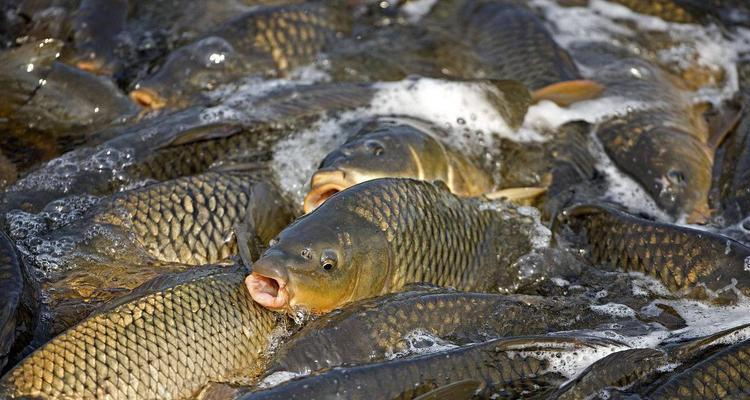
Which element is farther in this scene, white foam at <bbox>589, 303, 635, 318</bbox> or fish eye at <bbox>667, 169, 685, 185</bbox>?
fish eye at <bbox>667, 169, 685, 185</bbox>


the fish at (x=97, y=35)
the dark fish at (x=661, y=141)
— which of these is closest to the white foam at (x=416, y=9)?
the dark fish at (x=661, y=141)

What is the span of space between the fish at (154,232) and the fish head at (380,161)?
0.98ft

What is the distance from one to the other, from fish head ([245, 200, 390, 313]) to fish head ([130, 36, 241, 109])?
1.89m

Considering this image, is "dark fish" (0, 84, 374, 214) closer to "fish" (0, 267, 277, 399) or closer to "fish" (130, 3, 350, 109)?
"fish" (130, 3, 350, 109)

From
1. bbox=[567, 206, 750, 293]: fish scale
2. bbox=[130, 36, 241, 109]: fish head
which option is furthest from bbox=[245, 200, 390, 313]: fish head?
bbox=[130, 36, 241, 109]: fish head

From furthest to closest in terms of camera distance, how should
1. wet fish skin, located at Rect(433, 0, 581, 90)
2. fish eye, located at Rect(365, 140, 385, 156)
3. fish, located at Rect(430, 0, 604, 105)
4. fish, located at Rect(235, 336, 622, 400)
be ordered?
1. wet fish skin, located at Rect(433, 0, 581, 90)
2. fish, located at Rect(430, 0, 604, 105)
3. fish eye, located at Rect(365, 140, 385, 156)
4. fish, located at Rect(235, 336, 622, 400)

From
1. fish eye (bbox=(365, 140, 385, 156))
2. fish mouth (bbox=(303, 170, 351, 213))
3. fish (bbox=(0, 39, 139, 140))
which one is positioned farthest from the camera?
fish (bbox=(0, 39, 139, 140))

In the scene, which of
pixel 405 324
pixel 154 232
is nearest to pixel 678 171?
pixel 405 324

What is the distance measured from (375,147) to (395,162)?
0.10 meters

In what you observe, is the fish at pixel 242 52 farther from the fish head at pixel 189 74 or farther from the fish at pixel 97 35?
the fish at pixel 97 35

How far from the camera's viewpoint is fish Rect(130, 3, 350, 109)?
17.3 ft

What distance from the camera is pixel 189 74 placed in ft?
17.6

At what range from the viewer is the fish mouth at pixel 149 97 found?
523cm

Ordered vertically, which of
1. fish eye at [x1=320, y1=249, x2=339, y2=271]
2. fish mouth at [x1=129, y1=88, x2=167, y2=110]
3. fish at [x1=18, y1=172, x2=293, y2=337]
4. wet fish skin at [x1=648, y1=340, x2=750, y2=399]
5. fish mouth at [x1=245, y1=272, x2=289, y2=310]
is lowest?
fish mouth at [x1=129, y1=88, x2=167, y2=110]
